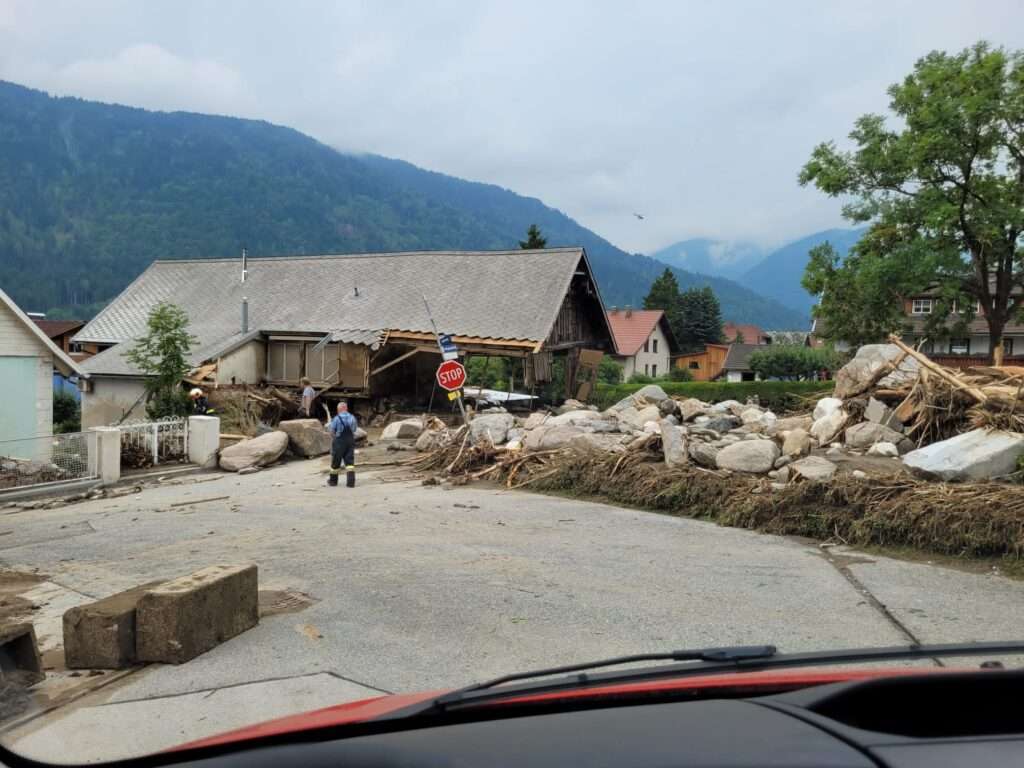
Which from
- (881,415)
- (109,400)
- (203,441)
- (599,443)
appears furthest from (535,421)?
(109,400)

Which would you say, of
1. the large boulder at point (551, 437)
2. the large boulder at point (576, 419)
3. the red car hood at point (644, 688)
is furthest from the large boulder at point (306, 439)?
the red car hood at point (644, 688)

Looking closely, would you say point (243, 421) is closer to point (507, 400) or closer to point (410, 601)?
point (507, 400)

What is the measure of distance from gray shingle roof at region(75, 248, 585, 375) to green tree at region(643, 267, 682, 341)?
174 ft

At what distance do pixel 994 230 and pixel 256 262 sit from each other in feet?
97.5

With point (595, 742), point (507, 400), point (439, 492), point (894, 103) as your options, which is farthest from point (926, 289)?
point (595, 742)

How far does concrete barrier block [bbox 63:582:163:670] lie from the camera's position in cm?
599

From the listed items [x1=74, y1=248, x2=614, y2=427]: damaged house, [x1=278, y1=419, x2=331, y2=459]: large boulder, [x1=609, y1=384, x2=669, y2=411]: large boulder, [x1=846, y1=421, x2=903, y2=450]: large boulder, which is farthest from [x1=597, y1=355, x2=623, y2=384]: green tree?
[x1=846, y1=421, x2=903, y2=450]: large boulder

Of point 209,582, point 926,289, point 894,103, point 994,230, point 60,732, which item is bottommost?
point 60,732

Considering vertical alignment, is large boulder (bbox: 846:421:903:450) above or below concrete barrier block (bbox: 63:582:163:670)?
above

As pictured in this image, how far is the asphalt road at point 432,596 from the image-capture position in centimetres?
549

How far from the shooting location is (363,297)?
30984 millimetres

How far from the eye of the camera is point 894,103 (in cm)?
3188

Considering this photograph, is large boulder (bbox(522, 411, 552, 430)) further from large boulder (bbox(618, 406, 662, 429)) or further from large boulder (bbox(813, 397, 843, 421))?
large boulder (bbox(813, 397, 843, 421))

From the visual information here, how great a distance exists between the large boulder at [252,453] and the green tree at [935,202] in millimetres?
22108
